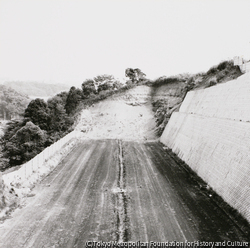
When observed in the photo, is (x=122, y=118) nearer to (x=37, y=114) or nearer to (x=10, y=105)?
(x=37, y=114)

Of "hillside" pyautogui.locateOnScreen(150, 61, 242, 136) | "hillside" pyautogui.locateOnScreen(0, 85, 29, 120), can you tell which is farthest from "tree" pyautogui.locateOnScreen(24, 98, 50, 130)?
"hillside" pyautogui.locateOnScreen(0, 85, 29, 120)

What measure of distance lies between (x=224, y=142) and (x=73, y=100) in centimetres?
4217

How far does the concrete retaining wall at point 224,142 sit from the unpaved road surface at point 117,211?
3.21 feet

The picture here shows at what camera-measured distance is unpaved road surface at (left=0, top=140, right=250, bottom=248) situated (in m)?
8.98

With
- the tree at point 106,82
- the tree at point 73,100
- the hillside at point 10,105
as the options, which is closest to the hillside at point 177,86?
the tree at point 106,82

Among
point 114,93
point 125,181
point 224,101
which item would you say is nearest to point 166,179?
point 125,181

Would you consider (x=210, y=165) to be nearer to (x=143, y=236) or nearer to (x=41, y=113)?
(x=143, y=236)

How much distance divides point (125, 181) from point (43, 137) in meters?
24.1

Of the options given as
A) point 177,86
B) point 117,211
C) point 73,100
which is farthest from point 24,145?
point 117,211

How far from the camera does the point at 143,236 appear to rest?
8977 millimetres

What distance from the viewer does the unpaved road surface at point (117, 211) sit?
898 cm

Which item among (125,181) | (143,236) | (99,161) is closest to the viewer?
(143,236)

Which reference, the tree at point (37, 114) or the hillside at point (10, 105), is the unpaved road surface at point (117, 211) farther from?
the hillside at point (10, 105)

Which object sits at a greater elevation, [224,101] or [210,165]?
[224,101]
